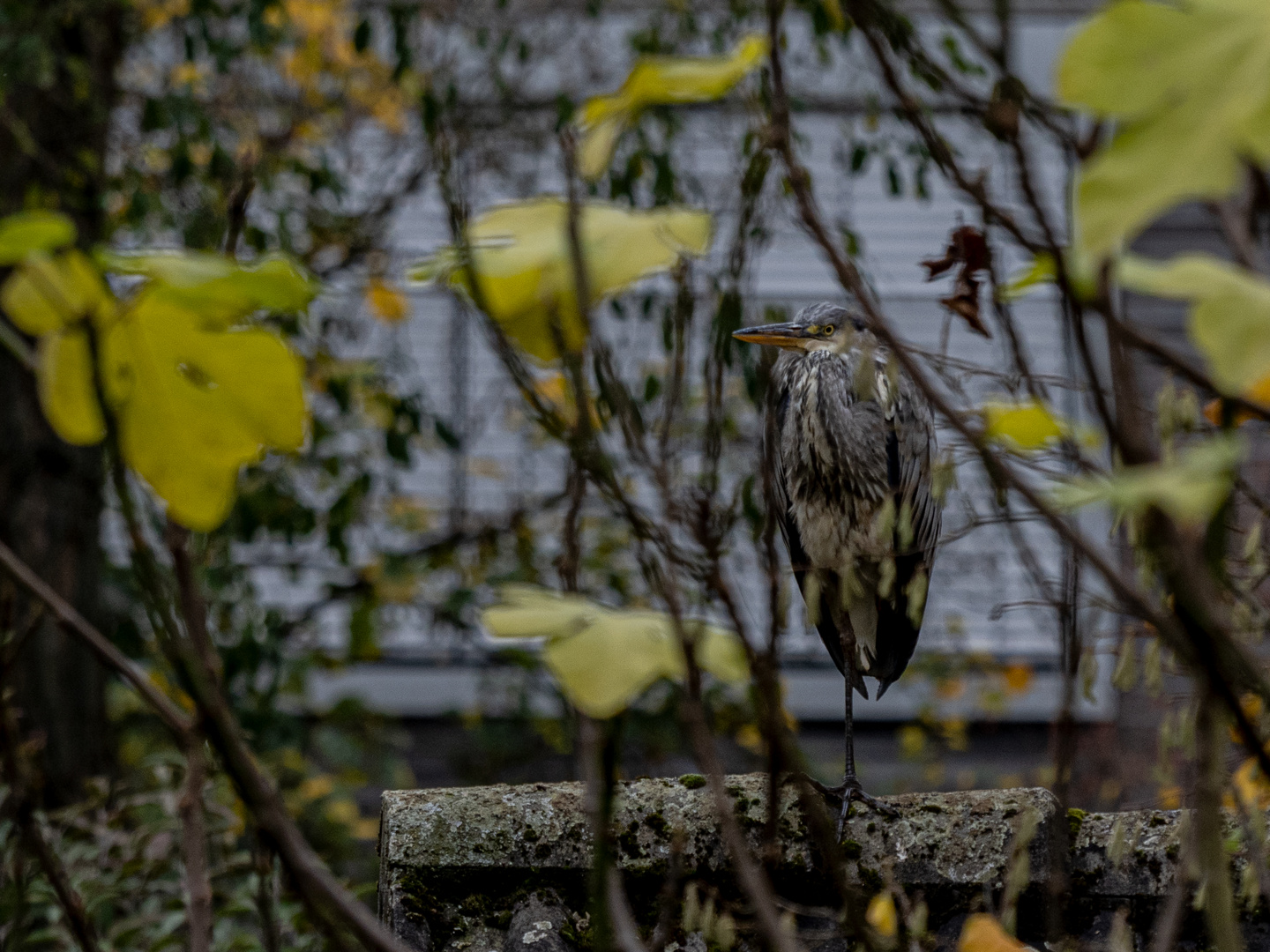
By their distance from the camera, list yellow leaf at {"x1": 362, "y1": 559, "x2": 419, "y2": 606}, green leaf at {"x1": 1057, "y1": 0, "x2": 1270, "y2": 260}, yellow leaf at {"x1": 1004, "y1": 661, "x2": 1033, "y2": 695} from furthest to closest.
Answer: yellow leaf at {"x1": 1004, "y1": 661, "x2": 1033, "y2": 695}, yellow leaf at {"x1": 362, "y1": 559, "x2": 419, "y2": 606}, green leaf at {"x1": 1057, "y1": 0, "x2": 1270, "y2": 260}

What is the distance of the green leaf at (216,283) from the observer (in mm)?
457

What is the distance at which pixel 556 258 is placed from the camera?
0.48 metres

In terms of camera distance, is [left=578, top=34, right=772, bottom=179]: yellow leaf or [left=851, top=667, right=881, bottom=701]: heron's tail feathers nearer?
[left=578, top=34, right=772, bottom=179]: yellow leaf

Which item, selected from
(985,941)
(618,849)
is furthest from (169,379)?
(618,849)

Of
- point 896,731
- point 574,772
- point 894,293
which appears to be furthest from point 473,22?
point 896,731

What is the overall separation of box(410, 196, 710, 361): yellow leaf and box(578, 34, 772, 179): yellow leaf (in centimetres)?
3

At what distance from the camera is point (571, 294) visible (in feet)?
1.58

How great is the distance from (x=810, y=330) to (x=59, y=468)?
2682 mm

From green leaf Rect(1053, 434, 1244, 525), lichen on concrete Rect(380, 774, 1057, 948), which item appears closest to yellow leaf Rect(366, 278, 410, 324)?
lichen on concrete Rect(380, 774, 1057, 948)

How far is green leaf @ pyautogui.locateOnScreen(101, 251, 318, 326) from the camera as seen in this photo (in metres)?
0.46

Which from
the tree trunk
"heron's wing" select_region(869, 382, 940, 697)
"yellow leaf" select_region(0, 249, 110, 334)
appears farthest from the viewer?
the tree trunk

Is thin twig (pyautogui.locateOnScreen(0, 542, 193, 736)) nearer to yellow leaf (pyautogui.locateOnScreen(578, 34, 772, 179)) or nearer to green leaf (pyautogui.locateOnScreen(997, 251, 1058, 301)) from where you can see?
yellow leaf (pyautogui.locateOnScreen(578, 34, 772, 179))

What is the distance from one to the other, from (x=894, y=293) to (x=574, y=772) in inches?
99.8

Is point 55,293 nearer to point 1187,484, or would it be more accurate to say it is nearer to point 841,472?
point 1187,484
